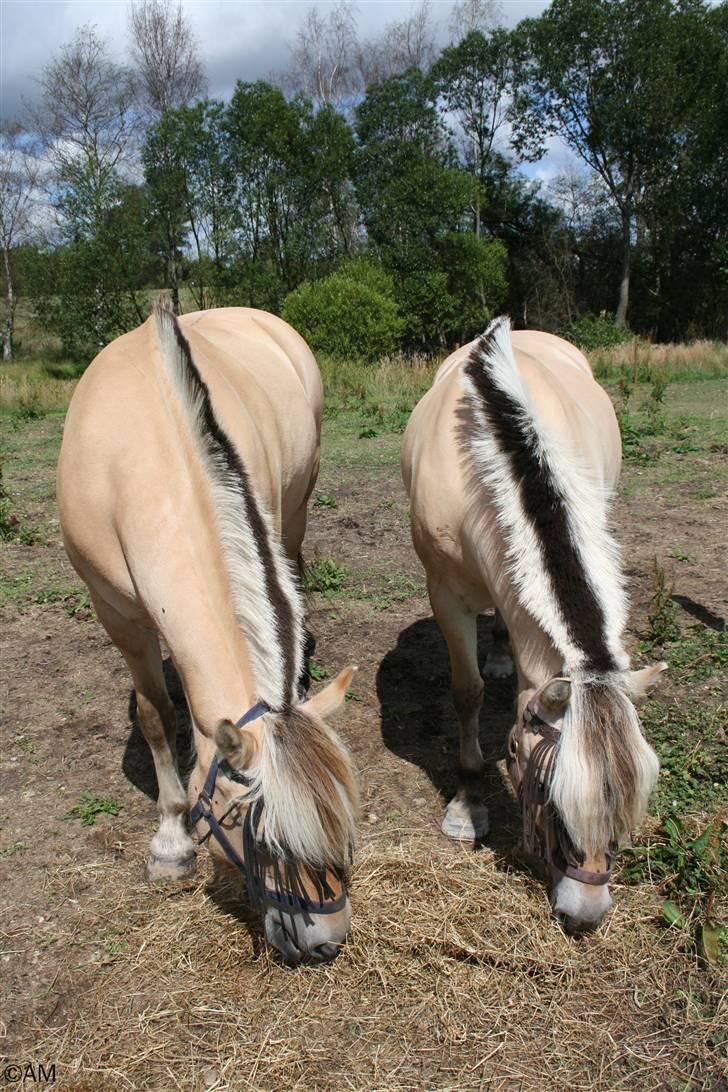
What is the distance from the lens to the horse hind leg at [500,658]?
4340 millimetres

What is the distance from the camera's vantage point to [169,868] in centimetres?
295

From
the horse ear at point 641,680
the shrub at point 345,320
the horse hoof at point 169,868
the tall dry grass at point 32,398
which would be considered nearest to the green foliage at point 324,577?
the horse hoof at point 169,868

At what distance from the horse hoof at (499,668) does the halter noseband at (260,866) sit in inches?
94.6

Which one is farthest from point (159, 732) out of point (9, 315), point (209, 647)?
point (9, 315)

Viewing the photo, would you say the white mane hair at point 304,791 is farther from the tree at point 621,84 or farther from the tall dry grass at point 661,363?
the tree at point 621,84

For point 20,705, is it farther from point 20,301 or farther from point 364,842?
point 20,301

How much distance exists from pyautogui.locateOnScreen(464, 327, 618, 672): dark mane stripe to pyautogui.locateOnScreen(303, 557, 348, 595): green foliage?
2778 millimetres

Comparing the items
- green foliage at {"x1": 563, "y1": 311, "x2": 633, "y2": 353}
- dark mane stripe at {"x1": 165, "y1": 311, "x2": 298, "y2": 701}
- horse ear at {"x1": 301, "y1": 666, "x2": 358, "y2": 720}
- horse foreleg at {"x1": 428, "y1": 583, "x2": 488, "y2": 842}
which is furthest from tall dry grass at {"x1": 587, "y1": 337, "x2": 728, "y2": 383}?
horse ear at {"x1": 301, "y1": 666, "x2": 358, "y2": 720}

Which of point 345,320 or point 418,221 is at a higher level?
point 418,221

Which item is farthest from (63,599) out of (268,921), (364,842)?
(268,921)

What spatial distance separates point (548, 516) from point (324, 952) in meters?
1.39

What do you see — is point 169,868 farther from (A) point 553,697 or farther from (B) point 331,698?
(A) point 553,697

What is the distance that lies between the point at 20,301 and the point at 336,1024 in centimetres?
3616

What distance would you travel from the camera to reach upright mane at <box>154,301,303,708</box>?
6.67 feet
